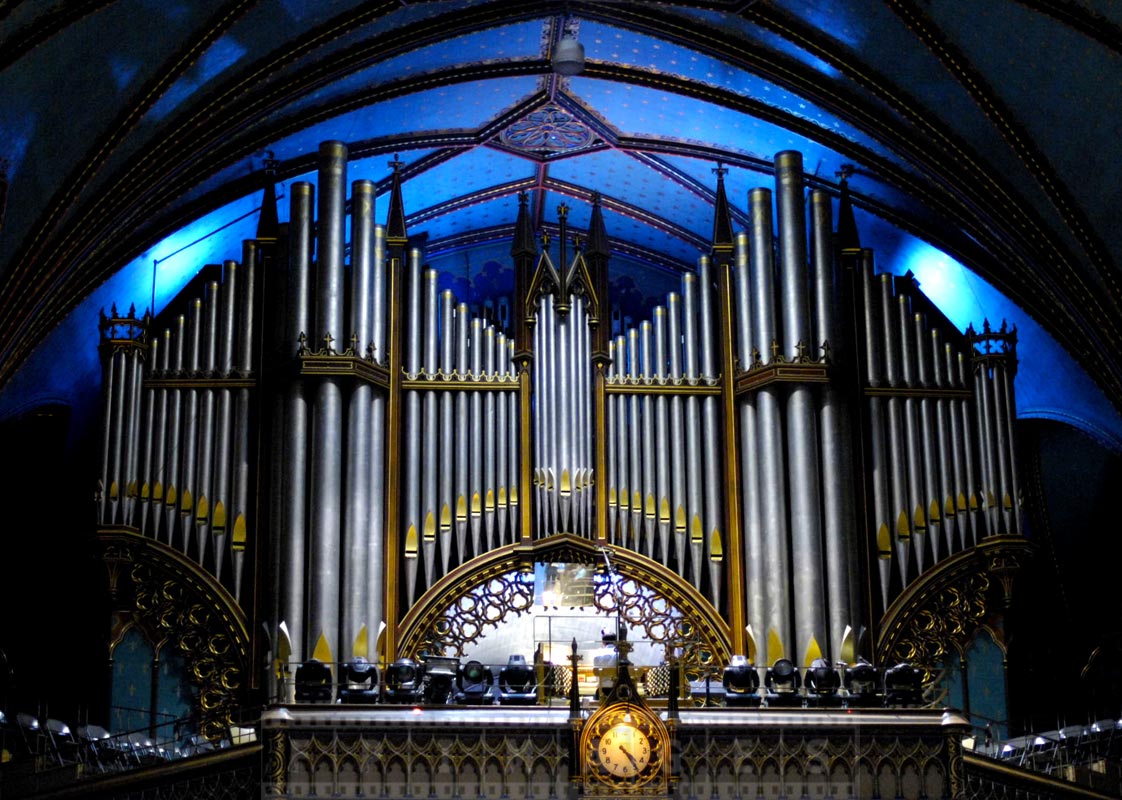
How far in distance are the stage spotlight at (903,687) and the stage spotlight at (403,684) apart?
4171 mm

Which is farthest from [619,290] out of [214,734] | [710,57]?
[214,734]

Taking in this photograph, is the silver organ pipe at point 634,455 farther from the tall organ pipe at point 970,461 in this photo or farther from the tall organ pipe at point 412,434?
the tall organ pipe at point 970,461

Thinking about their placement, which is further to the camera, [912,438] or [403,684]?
[912,438]

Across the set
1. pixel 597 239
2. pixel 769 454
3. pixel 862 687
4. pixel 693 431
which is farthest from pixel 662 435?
pixel 862 687

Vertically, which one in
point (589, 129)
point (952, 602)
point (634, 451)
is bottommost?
point (952, 602)

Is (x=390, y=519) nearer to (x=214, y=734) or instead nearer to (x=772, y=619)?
(x=214, y=734)

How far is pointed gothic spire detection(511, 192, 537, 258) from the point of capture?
70.3ft

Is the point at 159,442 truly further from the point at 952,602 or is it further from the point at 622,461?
the point at 952,602

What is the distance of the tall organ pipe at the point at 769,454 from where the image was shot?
1977cm

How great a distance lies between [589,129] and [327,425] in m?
4.80

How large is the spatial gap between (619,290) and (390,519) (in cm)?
563

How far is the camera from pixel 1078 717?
2166cm

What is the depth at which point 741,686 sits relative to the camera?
16766 mm

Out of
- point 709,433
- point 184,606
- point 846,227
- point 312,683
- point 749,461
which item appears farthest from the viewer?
point 846,227
